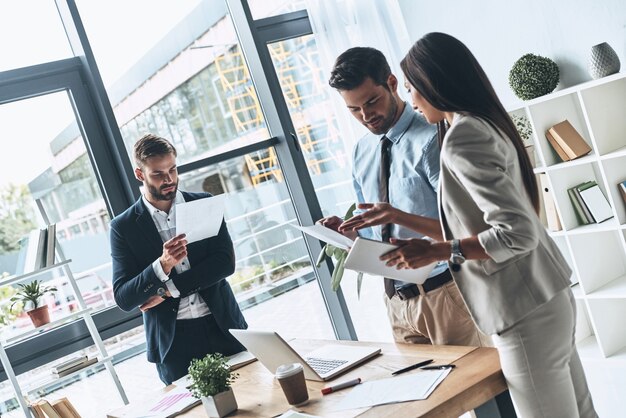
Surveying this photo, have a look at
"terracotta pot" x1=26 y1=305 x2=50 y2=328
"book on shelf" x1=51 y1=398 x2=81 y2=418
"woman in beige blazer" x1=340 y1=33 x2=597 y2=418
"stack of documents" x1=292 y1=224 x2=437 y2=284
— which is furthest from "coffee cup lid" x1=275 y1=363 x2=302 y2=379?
"terracotta pot" x1=26 y1=305 x2=50 y2=328

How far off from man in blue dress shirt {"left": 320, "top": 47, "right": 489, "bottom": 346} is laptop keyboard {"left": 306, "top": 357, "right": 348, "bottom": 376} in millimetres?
280

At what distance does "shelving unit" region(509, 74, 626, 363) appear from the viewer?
147 inches

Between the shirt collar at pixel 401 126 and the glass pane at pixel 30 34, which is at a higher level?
the glass pane at pixel 30 34

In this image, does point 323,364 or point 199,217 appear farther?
point 199,217

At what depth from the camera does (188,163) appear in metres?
4.24

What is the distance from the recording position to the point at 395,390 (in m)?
1.87

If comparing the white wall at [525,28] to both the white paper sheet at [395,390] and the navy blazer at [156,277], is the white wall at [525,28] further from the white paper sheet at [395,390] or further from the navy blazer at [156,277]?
the white paper sheet at [395,390]

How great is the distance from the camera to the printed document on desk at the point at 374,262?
1816mm

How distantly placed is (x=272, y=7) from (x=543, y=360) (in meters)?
3.48

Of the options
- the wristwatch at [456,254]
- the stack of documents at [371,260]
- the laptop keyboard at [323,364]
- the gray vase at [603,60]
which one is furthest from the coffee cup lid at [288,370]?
the gray vase at [603,60]

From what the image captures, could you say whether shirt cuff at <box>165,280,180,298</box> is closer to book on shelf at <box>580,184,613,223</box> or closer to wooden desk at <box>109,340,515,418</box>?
wooden desk at <box>109,340,515,418</box>

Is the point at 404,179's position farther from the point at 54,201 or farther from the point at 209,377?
the point at 54,201

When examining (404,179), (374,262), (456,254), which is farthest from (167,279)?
(456,254)

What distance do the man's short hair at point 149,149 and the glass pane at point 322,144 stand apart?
1666mm
